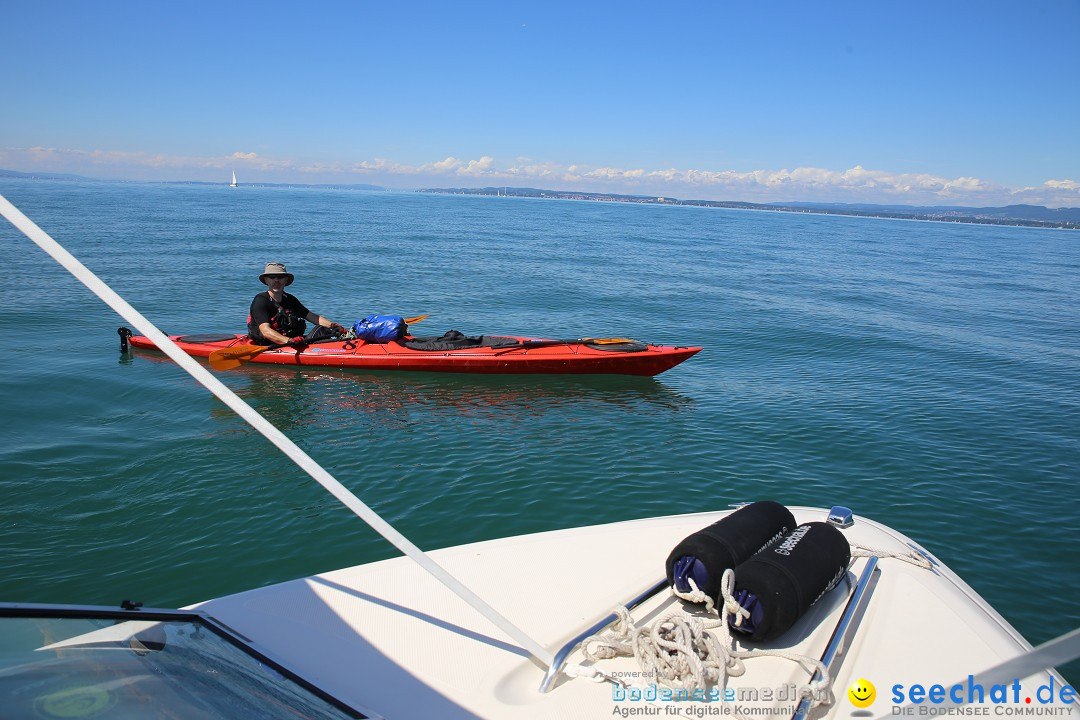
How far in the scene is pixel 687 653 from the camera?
3025mm

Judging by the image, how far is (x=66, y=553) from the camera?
6293 millimetres

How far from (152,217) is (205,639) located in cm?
4968

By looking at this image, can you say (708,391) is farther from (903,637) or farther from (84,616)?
(84,616)

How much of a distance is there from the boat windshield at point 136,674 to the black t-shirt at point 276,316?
1037cm

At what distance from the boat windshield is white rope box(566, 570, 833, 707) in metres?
1.30

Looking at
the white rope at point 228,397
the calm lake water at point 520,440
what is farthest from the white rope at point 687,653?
the calm lake water at point 520,440

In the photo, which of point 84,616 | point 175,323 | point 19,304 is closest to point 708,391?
point 84,616

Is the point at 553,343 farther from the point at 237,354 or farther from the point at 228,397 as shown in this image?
the point at 228,397

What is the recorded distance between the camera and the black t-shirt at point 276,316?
40.7 feet

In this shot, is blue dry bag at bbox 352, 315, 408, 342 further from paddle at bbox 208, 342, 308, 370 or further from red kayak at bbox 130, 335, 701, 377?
paddle at bbox 208, 342, 308, 370

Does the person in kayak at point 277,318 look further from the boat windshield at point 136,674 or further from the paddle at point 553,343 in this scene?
the boat windshield at point 136,674

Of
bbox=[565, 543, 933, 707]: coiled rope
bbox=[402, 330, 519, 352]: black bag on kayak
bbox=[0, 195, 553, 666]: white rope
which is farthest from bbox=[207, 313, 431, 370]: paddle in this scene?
bbox=[565, 543, 933, 707]: coiled rope

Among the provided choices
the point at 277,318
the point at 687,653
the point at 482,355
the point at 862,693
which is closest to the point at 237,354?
the point at 277,318

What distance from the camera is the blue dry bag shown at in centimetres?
1238
